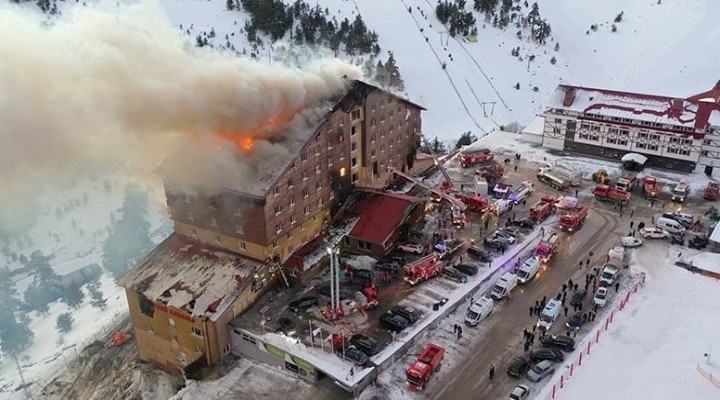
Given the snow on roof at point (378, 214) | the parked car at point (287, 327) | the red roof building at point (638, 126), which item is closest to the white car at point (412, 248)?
the snow on roof at point (378, 214)

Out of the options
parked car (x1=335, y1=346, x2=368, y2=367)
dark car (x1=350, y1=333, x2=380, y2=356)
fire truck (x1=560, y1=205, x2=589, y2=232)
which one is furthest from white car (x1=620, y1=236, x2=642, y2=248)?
parked car (x1=335, y1=346, x2=368, y2=367)

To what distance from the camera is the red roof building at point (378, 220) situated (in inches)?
2016

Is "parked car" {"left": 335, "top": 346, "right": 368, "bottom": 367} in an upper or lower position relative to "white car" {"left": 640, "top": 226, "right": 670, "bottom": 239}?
lower

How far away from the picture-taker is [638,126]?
6769cm

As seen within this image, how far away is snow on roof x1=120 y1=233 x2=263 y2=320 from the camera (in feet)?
144

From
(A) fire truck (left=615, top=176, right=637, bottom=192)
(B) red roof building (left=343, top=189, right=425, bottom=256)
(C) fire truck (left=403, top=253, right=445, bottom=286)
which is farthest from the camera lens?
(A) fire truck (left=615, top=176, right=637, bottom=192)

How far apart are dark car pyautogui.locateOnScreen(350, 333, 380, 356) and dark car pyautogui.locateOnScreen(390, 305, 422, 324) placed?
326cm

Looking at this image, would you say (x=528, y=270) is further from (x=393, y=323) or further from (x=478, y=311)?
(x=393, y=323)

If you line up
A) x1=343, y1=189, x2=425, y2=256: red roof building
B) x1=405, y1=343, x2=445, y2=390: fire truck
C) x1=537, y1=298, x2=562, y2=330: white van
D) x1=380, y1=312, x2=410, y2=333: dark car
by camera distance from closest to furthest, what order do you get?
x1=405, y1=343, x2=445, y2=390: fire truck < x1=380, y1=312, x2=410, y2=333: dark car < x1=537, y1=298, x2=562, y2=330: white van < x1=343, y1=189, x2=425, y2=256: red roof building

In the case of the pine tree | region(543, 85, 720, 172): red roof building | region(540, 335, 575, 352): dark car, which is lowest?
the pine tree

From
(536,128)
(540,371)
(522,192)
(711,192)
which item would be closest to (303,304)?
(540,371)

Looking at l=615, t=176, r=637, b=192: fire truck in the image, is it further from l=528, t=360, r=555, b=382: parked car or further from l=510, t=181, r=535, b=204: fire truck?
l=528, t=360, r=555, b=382: parked car

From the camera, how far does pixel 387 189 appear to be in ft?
204

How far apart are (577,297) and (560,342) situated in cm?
586
